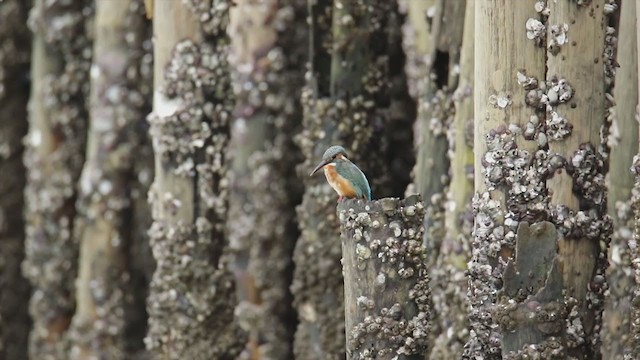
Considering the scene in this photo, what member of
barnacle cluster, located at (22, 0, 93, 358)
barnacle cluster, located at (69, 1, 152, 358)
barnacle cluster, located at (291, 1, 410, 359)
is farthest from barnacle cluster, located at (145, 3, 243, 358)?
barnacle cluster, located at (22, 0, 93, 358)

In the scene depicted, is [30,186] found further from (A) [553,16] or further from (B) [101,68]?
(A) [553,16]

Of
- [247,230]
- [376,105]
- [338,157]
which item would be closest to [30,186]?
[247,230]

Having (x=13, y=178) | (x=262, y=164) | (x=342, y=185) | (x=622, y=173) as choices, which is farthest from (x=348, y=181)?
(x=13, y=178)

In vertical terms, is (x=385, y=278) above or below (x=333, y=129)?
below

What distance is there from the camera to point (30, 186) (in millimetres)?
7891

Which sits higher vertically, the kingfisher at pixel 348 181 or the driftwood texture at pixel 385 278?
the kingfisher at pixel 348 181

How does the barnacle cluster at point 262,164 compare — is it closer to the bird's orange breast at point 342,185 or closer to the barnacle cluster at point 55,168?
the barnacle cluster at point 55,168

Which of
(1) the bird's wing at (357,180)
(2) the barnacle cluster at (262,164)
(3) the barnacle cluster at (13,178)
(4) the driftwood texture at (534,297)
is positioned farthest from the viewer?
(3) the barnacle cluster at (13,178)

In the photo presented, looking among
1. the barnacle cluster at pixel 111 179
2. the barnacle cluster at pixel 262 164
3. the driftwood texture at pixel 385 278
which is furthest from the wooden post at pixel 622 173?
the barnacle cluster at pixel 111 179

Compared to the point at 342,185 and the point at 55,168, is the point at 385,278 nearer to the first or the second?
the point at 342,185

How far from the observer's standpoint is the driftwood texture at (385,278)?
405 cm

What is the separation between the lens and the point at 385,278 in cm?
410

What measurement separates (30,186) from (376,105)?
9.43ft

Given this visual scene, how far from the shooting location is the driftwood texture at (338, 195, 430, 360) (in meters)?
4.05
